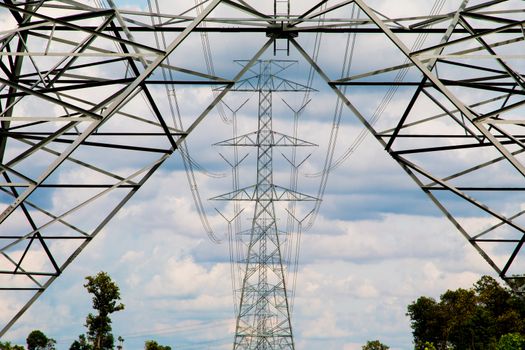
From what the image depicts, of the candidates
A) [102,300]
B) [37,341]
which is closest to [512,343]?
[102,300]

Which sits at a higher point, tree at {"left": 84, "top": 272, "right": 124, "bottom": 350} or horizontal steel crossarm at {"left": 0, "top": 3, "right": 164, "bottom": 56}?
tree at {"left": 84, "top": 272, "right": 124, "bottom": 350}

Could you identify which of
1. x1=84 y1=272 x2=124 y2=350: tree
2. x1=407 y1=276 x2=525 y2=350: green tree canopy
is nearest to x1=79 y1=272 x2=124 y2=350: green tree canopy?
x1=84 y1=272 x2=124 y2=350: tree

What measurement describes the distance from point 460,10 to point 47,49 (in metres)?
10.6

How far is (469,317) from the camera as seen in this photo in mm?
119625

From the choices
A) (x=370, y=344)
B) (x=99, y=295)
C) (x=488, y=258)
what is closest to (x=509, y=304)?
(x=370, y=344)

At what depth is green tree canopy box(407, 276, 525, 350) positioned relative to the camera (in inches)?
4414

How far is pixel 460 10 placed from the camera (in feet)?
78.9

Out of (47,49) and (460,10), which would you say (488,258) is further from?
(47,49)

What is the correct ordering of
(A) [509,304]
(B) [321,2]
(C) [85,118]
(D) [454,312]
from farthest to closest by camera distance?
(D) [454,312]
(A) [509,304]
(B) [321,2]
(C) [85,118]

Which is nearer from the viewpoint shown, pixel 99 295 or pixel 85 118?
pixel 85 118

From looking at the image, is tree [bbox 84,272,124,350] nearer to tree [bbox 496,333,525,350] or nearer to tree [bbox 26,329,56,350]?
tree [bbox 496,333,525,350]

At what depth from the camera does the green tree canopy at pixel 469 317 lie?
4414 inches

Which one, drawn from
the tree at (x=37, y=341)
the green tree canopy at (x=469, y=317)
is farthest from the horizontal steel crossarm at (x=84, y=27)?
the tree at (x=37, y=341)

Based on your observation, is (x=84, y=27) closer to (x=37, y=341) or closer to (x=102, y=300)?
(x=102, y=300)
